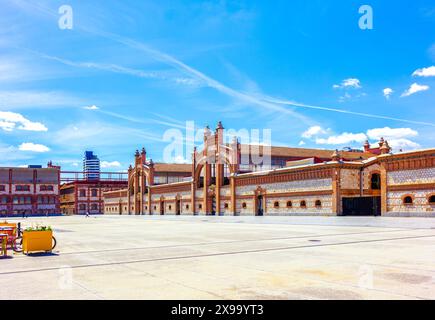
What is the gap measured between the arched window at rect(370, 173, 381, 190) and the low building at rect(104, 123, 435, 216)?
2 centimetres

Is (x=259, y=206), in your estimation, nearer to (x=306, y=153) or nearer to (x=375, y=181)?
(x=375, y=181)

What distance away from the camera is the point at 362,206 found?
112 ft

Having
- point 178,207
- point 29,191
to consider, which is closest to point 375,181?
point 178,207

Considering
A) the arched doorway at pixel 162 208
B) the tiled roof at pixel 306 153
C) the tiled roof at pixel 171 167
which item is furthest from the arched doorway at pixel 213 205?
the tiled roof at pixel 171 167

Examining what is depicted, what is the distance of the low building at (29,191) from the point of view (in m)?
95.4

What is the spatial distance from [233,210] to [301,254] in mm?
38074

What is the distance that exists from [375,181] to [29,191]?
8634 centimetres

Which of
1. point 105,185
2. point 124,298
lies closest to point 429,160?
point 124,298

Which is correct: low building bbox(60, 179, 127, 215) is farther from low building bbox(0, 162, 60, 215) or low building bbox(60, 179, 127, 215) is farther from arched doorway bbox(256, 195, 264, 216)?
arched doorway bbox(256, 195, 264, 216)

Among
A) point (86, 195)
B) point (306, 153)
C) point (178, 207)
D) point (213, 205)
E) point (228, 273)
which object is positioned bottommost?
point (178, 207)

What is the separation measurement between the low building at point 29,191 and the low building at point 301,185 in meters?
38.2

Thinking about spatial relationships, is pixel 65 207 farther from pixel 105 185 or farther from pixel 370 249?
pixel 370 249

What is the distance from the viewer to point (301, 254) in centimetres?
1165

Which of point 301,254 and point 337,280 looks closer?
point 337,280
